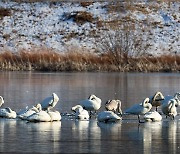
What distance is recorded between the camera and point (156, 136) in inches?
442

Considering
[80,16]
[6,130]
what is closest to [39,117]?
[6,130]

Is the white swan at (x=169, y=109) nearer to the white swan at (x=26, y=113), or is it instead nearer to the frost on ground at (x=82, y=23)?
the white swan at (x=26, y=113)

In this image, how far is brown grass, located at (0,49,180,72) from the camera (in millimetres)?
34062

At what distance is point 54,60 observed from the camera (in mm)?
35750

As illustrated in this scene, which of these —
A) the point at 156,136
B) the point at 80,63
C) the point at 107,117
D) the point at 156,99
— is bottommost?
the point at 156,136

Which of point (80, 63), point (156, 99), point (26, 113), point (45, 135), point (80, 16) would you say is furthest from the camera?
point (80, 16)

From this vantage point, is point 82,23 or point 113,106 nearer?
point 113,106

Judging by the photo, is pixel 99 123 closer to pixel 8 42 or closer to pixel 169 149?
pixel 169 149

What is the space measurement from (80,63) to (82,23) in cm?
2005

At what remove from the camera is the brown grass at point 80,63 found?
34.1 meters

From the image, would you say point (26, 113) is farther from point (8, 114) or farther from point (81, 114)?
point (81, 114)

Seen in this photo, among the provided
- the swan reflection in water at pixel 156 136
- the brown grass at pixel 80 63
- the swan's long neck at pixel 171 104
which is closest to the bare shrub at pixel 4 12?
the brown grass at pixel 80 63

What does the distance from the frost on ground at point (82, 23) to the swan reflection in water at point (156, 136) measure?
33.4 meters

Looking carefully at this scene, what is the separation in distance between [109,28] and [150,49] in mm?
6523
